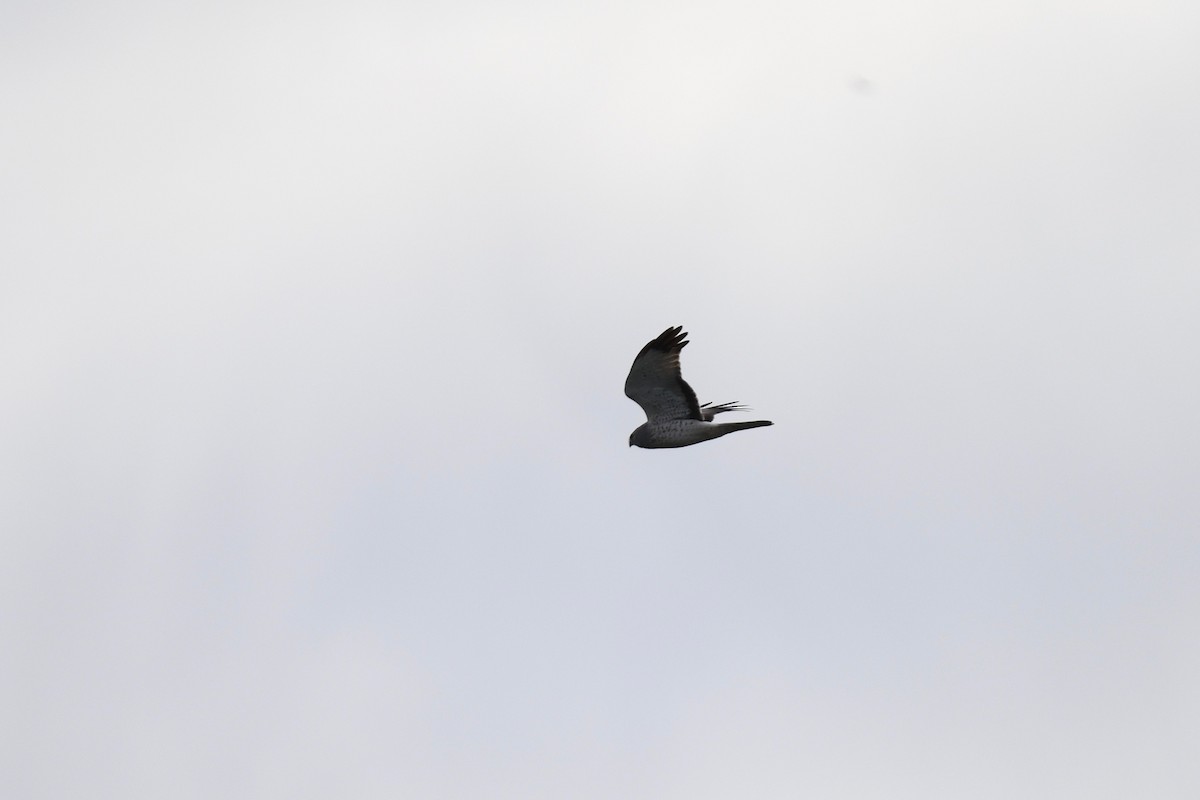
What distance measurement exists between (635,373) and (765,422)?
12.2 ft

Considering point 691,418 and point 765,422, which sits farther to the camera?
point 691,418

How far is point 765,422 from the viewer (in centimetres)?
2786

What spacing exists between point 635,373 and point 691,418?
77.4 inches

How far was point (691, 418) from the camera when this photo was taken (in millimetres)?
30141

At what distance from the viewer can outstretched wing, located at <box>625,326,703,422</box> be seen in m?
29.2

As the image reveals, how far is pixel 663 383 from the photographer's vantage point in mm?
29578

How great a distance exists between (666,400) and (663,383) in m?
0.60

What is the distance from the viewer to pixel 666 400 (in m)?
30.0

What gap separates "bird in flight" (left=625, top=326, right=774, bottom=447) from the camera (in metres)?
29.2

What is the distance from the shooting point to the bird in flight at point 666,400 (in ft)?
95.8

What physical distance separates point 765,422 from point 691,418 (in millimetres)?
2786

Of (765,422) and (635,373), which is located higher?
(635,373)

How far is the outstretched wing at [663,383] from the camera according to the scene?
29203 mm
